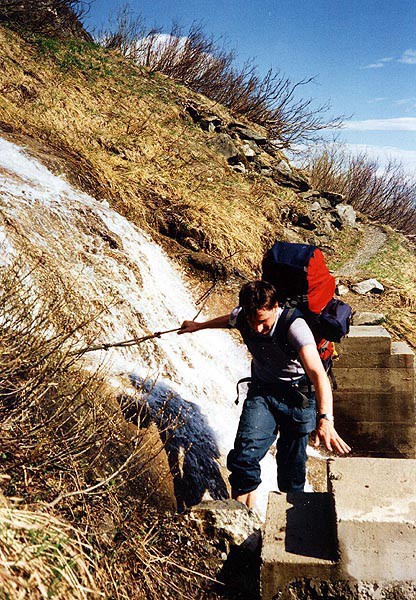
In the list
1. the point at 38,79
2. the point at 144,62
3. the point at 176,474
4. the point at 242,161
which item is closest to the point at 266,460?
the point at 176,474

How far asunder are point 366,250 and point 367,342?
26.2 ft

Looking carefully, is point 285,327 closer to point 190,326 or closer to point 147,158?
point 190,326

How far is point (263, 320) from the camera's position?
3.64 metres

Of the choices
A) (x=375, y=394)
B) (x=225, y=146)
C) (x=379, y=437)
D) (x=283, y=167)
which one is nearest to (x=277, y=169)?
(x=283, y=167)

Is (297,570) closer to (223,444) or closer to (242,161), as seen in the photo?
(223,444)

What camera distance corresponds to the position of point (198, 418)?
17.1 ft

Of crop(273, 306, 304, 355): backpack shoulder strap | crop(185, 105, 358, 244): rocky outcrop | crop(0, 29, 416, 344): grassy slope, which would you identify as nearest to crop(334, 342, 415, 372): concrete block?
crop(0, 29, 416, 344): grassy slope

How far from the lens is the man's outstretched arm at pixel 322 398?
10.3ft

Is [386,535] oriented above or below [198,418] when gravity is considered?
above

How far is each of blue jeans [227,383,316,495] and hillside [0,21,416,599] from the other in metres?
0.48

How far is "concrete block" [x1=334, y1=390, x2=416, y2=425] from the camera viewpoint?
6.77 meters

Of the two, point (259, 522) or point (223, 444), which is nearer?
point (259, 522)

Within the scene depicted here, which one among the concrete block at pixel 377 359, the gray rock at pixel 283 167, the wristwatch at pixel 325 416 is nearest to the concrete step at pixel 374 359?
the concrete block at pixel 377 359

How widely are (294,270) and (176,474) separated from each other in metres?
1.73
